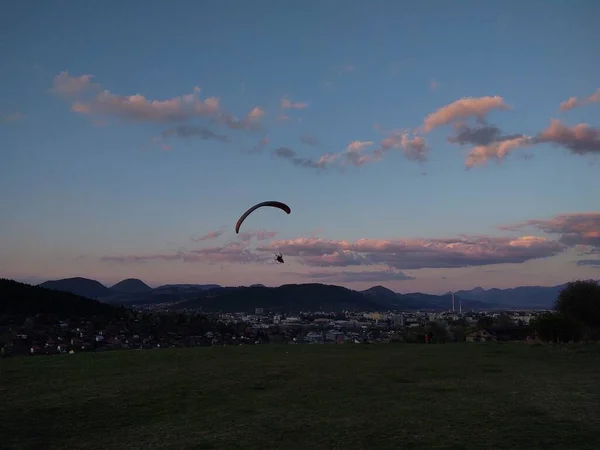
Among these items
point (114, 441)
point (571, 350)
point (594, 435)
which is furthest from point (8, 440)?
point (571, 350)

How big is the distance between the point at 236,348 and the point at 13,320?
25.8 metres

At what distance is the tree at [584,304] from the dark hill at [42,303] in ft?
131

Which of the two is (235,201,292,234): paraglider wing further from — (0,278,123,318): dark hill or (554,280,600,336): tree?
(0,278,123,318): dark hill

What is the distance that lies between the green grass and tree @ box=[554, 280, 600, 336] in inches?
677

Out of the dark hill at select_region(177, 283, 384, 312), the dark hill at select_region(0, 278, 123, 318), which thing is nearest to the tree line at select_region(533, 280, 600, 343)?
the dark hill at select_region(0, 278, 123, 318)

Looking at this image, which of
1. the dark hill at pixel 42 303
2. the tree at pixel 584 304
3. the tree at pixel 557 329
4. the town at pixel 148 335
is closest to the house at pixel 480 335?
the town at pixel 148 335

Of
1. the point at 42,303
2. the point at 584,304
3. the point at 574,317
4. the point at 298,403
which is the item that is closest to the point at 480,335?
the point at 574,317

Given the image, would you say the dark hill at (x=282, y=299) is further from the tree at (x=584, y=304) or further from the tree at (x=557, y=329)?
the tree at (x=557, y=329)

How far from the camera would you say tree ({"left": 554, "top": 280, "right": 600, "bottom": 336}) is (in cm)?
3612

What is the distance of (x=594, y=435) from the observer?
9188 mm

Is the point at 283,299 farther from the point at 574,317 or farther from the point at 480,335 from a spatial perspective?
the point at 574,317

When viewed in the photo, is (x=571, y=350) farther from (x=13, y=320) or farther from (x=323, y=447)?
(x=13, y=320)

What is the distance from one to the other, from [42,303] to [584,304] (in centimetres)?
4525

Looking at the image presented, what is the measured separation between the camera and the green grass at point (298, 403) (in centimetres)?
920
